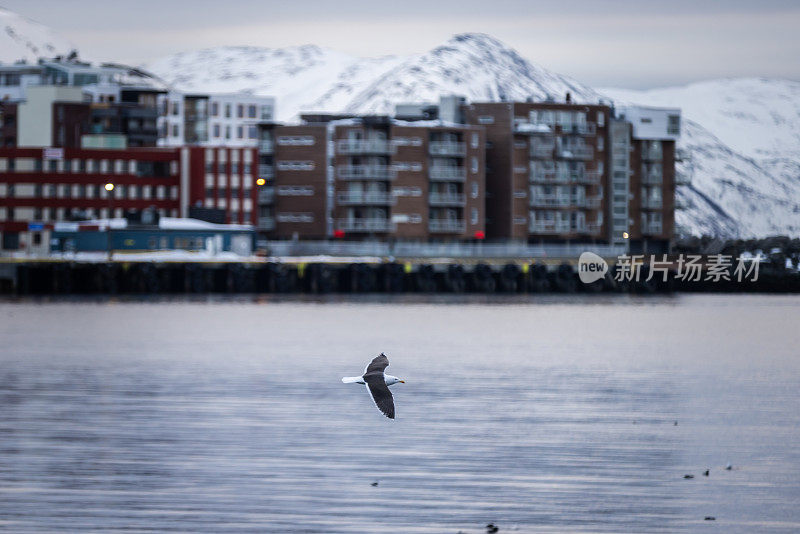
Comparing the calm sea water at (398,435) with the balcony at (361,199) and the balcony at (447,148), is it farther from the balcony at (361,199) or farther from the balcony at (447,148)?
the balcony at (447,148)

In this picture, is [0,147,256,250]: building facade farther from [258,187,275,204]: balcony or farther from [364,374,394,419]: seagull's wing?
[364,374,394,419]: seagull's wing

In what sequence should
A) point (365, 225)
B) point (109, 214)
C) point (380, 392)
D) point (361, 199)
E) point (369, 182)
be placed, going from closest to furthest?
1. point (380, 392)
2. point (109, 214)
3. point (365, 225)
4. point (361, 199)
5. point (369, 182)

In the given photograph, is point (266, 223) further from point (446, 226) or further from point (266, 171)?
point (446, 226)

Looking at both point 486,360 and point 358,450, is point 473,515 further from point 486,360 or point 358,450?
point 486,360

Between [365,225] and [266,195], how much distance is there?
578 inches

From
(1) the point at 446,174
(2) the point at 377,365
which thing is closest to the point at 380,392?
(2) the point at 377,365

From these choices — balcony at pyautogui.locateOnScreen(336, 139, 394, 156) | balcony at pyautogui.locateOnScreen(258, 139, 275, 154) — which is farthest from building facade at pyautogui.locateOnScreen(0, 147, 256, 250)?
balcony at pyautogui.locateOnScreen(336, 139, 394, 156)

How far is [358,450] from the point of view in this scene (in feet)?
149

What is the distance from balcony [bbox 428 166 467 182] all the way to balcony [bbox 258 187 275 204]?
2050 centimetres

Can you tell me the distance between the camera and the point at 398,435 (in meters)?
48.8

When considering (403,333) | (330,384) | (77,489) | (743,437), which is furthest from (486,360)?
(77,489)

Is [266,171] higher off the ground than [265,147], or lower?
lower

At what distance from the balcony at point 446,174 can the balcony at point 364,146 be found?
6.29 metres

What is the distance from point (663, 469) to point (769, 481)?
135 inches
